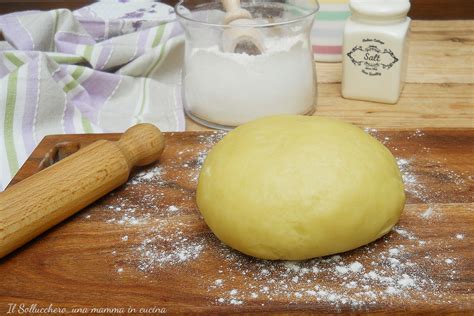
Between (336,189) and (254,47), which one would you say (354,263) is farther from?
(254,47)

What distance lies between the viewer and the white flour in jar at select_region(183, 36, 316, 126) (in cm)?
113

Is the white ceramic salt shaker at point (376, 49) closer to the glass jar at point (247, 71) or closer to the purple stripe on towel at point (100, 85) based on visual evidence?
the glass jar at point (247, 71)

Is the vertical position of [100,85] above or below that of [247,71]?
below

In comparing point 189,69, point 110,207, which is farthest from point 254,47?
point 110,207

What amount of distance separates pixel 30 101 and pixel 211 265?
0.68m

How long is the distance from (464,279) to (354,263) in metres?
0.13

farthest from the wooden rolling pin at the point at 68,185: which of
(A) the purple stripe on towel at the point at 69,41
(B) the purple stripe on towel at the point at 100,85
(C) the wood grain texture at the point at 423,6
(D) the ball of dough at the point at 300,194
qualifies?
(C) the wood grain texture at the point at 423,6

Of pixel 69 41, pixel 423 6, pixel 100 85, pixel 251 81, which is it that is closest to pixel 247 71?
pixel 251 81

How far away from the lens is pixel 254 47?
1.15 meters

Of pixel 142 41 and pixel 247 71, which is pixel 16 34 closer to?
pixel 142 41

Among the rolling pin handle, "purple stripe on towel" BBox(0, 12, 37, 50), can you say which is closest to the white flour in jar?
the rolling pin handle

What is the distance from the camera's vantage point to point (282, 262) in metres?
0.75

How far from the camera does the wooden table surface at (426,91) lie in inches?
48.4

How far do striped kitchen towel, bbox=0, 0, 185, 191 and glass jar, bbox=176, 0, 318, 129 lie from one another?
0.11 metres
